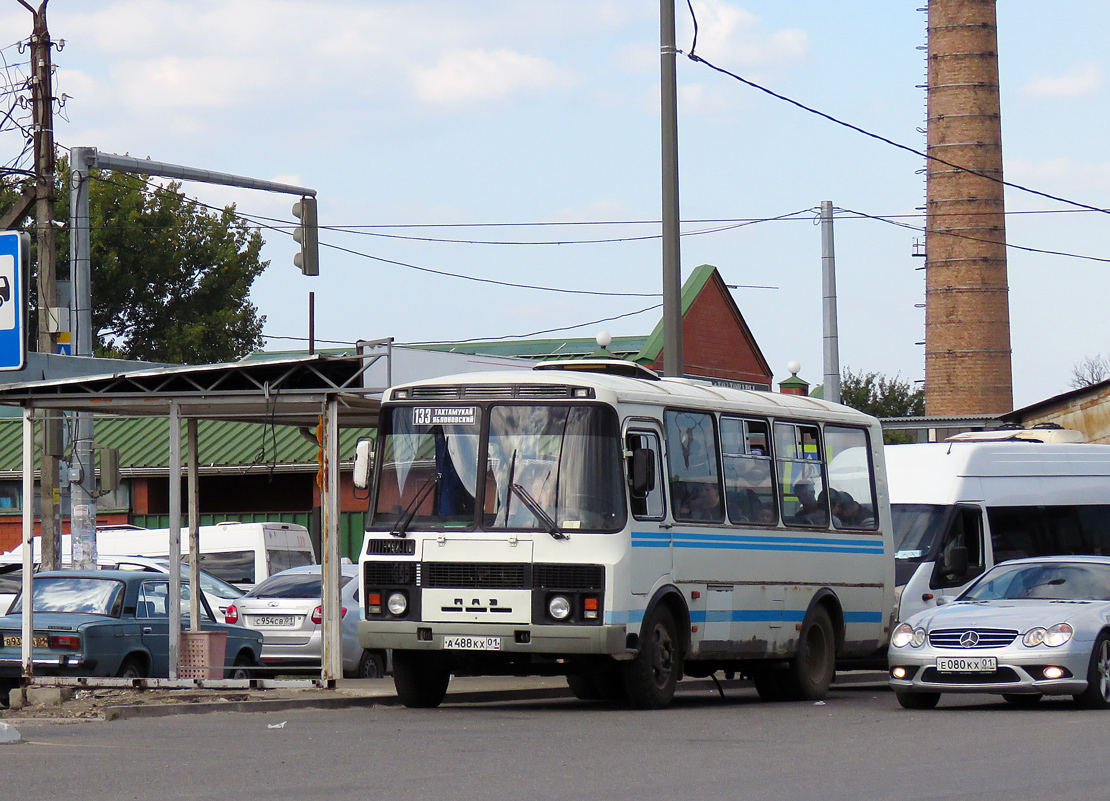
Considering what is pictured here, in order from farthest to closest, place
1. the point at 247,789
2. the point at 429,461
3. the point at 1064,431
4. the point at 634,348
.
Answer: the point at 634,348, the point at 1064,431, the point at 429,461, the point at 247,789

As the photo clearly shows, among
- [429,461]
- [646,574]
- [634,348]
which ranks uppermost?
[634,348]

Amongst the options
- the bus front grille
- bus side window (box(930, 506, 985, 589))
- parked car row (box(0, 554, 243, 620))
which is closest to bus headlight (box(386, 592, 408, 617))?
the bus front grille

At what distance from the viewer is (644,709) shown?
1502cm

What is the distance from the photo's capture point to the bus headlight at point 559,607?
563 inches

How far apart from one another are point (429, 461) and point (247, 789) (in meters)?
5.78

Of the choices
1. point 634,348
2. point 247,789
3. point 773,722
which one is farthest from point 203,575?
point 634,348

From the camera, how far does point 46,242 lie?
23.5 m

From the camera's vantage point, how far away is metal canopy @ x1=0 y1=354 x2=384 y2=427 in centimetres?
1622

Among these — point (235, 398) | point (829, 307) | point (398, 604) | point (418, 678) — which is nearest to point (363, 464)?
point (398, 604)

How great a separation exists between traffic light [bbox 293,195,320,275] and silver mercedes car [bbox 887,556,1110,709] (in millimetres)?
10250

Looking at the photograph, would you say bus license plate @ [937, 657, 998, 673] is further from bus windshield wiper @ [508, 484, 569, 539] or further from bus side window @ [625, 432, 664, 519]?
bus windshield wiper @ [508, 484, 569, 539]

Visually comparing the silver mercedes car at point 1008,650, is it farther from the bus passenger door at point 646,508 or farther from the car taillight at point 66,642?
the car taillight at point 66,642

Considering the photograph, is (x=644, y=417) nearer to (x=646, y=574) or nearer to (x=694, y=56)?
(x=646, y=574)

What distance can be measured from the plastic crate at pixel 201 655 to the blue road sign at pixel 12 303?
3142 mm
